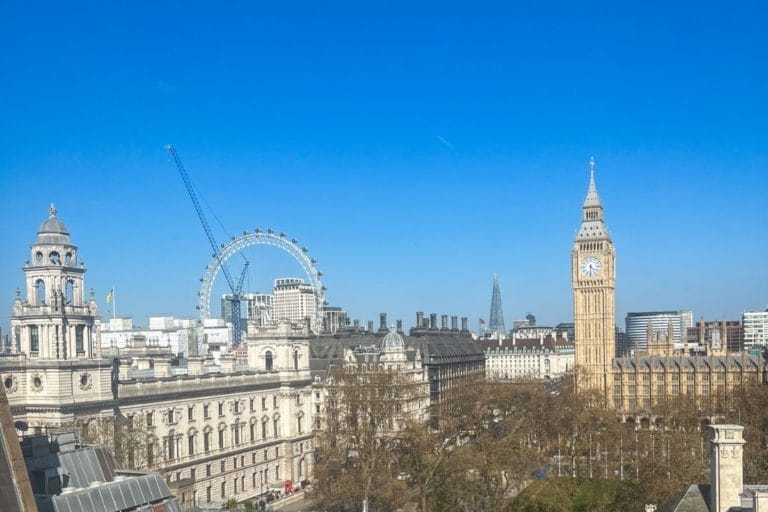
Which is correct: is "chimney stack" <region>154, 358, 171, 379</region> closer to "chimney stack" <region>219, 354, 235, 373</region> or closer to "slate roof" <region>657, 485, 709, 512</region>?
"chimney stack" <region>219, 354, 235, 373</region>

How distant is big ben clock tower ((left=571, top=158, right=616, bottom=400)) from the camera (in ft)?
522

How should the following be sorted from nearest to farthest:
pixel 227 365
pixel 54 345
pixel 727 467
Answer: pixel 727 467
pixel 54 345
pixel 227 365

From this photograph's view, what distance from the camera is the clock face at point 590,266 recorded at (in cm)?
16125

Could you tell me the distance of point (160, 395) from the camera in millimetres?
79625

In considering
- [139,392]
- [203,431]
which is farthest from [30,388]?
[203,431]

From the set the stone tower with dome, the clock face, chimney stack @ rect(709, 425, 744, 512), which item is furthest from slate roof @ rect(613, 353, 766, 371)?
chimney stack @ rect(709, 425, 744, 512)

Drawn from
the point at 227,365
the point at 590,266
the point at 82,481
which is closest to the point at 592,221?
the point at 590,266

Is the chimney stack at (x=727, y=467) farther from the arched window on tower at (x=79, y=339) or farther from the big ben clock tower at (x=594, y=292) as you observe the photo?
the big ben clock tower at (x=594, y=292)

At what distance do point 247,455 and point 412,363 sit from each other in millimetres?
33280

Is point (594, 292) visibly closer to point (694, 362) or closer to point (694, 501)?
point (694, 362)

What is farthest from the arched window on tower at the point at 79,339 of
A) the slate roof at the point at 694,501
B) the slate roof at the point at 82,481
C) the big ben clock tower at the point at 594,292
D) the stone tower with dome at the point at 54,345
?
the big ben clock tower at the point at 594,292

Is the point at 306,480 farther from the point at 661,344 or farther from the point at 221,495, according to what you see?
the point at 661,344

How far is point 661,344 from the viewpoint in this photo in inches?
7441

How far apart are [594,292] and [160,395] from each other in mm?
102850
